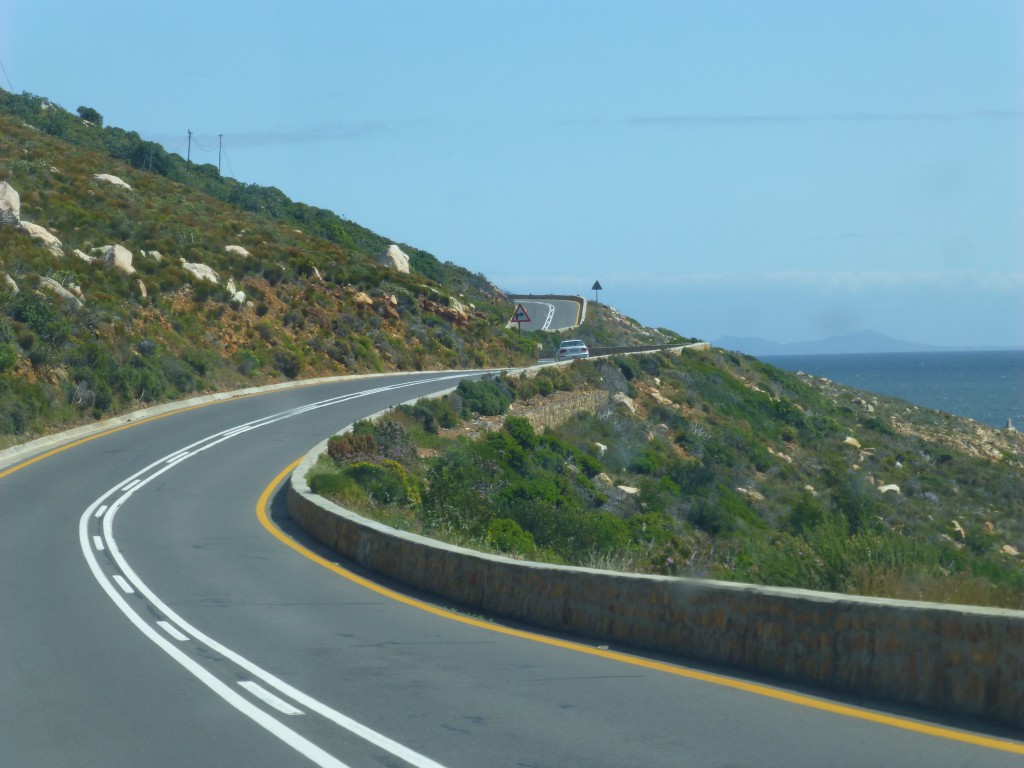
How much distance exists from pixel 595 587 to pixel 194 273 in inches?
1532

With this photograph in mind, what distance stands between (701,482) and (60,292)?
2101 cm

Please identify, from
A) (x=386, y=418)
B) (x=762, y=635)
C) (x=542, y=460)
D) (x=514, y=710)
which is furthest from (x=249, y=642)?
(x=542, y=460)

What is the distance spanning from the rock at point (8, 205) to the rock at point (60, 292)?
755 centimetres

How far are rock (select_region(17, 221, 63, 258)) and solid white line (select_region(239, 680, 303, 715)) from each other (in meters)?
37.2

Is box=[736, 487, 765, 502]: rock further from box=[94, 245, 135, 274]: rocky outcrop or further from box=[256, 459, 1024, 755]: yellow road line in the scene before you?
box=[94, 245, 135, 274]: rocky outcrop

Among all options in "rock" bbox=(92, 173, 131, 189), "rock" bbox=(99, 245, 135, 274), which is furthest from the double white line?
"rock" bbox=(92, 173, 131, 189)

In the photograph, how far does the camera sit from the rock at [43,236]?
42.9 meters

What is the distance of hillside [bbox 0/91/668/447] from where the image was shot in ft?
109

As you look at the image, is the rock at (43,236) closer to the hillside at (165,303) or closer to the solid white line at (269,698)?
the hillside at (165,303)

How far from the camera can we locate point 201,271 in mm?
47125

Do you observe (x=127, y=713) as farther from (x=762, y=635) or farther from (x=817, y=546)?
(x=817, y=546)

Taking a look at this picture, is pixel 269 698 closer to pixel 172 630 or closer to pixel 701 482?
pixel 172 630

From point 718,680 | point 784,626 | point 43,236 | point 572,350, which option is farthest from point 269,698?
point 572,350

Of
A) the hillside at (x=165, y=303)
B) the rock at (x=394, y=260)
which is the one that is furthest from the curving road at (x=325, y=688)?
the rock at (x=394, y=260)
